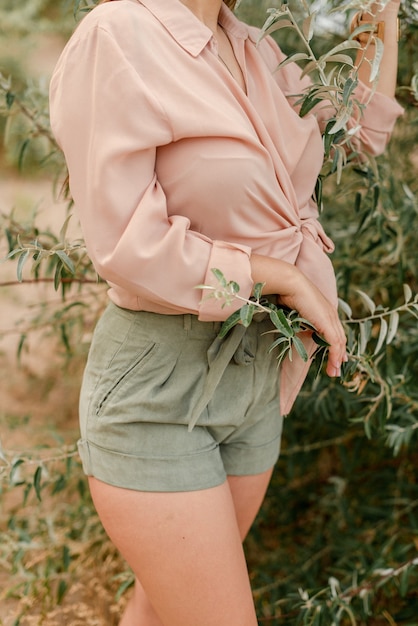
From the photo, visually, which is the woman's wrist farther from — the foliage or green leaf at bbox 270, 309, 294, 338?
green leaf at bbox 270, 309, 294, 338

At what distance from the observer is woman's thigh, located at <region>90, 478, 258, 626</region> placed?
1350 mm

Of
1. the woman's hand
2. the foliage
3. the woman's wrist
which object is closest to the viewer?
the woman's hand

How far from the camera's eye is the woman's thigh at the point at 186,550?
1350 mm

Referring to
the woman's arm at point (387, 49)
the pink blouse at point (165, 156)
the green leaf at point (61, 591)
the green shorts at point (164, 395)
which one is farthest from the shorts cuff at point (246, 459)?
the green leaf at point (61, 591)

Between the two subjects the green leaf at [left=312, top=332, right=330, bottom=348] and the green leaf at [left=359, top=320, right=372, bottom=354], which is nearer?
the green leaf at [left=312, top=332, right=330, bottom=348]

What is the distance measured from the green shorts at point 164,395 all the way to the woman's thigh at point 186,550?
26 mm

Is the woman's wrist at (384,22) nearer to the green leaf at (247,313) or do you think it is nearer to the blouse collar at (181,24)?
the blouse collar at (181,24)

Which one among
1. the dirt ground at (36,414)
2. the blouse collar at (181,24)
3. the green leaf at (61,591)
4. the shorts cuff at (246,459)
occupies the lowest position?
the dirt ground at (36,414)

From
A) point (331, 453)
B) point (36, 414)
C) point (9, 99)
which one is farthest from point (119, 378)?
point (36, 414)

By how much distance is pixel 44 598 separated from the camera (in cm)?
236

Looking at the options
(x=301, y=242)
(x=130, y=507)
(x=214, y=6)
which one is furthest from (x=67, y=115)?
(x=130, y=507)

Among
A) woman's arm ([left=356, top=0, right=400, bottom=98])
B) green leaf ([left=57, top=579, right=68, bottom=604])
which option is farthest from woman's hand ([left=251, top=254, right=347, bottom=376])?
green leaf ([left=57, top=579, right=68, bottom=604])

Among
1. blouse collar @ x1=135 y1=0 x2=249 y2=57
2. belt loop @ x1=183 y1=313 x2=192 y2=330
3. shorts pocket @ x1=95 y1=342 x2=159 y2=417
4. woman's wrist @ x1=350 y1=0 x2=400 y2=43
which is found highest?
blouse collar @ x1=135 y1=0 x2=249 y2=57

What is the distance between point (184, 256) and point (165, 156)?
0.17m
